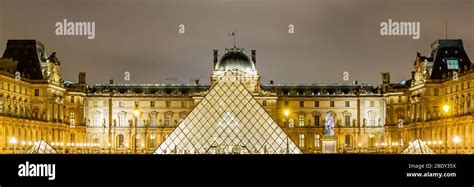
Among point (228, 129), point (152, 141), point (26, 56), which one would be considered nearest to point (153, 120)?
point (152, 141)

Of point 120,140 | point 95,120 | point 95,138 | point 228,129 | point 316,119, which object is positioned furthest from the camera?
point 316,119

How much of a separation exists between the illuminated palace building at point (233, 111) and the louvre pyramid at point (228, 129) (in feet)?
0.22

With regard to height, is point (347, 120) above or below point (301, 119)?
below

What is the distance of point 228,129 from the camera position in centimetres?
5278

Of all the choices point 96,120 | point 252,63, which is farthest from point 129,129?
point 252,63

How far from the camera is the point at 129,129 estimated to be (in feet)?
289

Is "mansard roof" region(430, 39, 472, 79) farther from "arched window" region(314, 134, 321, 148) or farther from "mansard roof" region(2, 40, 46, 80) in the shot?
"mansard roof" region(2, 40, 46, 80)

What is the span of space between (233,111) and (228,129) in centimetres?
169

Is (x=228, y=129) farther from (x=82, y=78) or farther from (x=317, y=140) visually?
(x=317, y=140)

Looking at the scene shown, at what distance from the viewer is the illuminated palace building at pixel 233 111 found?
52531 millimetres

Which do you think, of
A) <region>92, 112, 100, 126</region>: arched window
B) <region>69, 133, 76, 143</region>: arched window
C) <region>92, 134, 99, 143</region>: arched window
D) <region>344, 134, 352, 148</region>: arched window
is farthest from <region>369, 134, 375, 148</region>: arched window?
<region>69, 133, 76, 143</region>: arched window

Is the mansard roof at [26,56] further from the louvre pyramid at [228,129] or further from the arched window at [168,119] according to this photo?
the louvre pyramid at [228,129]
